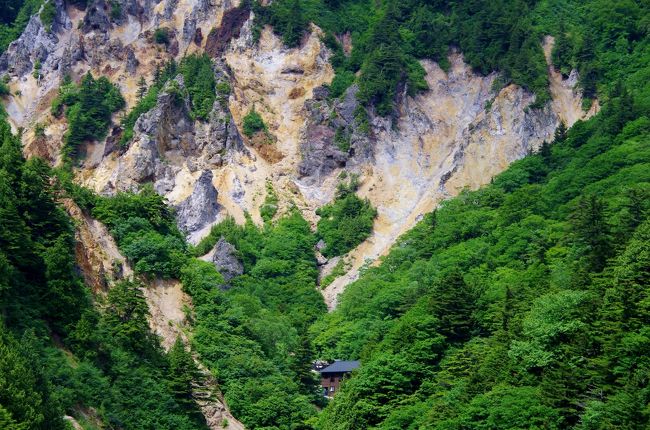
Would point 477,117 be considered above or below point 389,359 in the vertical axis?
above

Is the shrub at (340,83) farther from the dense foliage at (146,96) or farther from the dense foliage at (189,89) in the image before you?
the dense foliage at (146,96)

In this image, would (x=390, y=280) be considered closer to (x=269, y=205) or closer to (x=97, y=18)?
(x=269, y=205)

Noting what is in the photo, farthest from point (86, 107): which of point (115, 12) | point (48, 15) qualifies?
point (48, 15)

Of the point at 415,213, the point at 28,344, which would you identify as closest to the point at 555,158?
the point at 415,213

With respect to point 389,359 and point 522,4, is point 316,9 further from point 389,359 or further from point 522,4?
point 389,359

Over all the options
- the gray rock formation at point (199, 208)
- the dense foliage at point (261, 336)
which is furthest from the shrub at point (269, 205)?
the dense foliage at point (261, 336)
